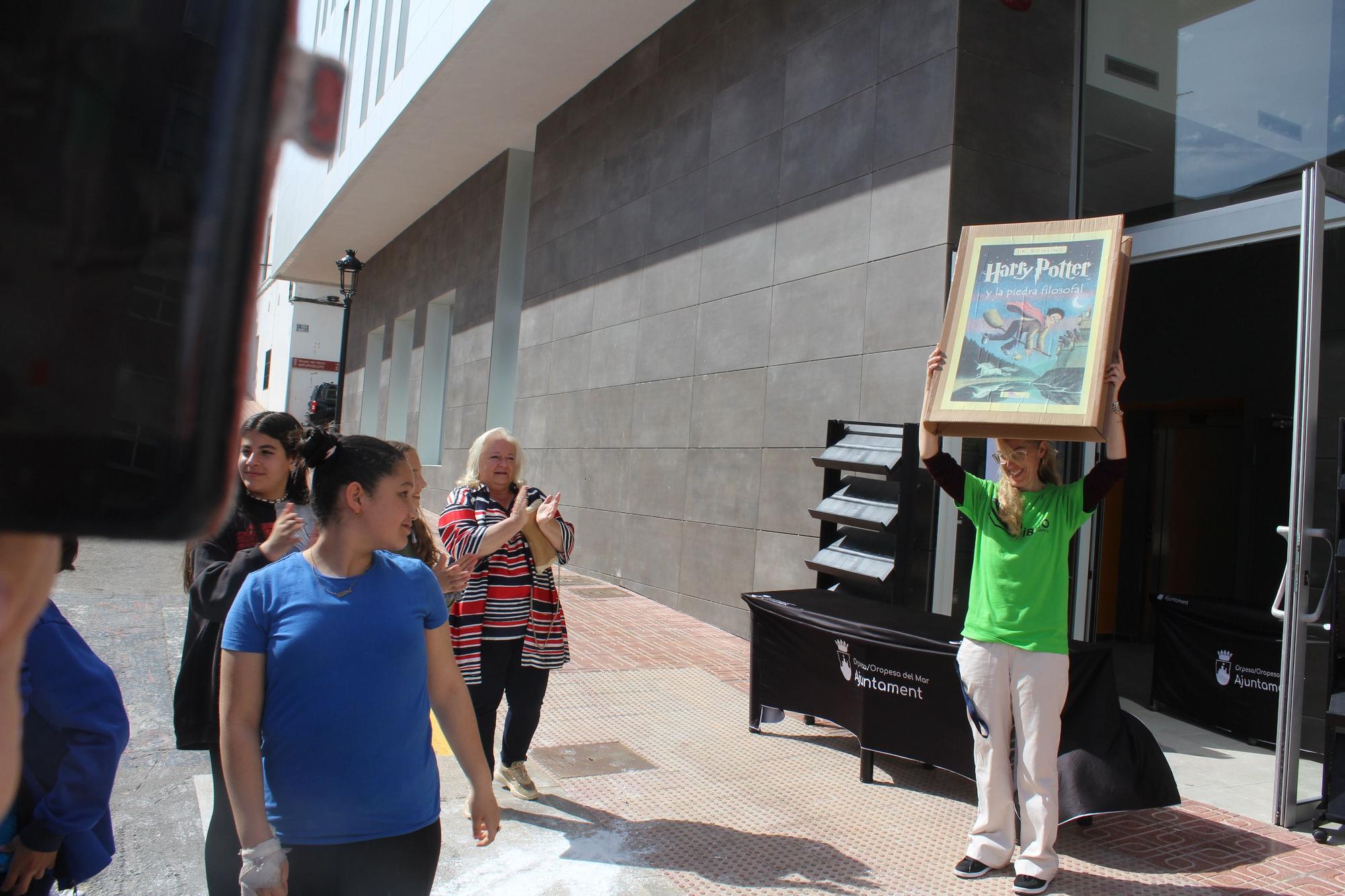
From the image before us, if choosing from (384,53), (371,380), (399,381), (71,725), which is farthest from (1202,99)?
Result: (371,380)

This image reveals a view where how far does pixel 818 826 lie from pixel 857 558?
2.33m

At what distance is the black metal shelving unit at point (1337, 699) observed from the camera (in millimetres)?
4879

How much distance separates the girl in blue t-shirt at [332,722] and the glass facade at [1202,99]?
6300 mm

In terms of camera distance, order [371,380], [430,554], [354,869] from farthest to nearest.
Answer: [371,380] → [430,554] → [354,869]

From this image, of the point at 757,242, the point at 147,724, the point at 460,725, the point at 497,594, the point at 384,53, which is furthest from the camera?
the point at 384,53

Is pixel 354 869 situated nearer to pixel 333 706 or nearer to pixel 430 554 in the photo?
pixel 333 706

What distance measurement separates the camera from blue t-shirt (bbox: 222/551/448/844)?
2373 mm

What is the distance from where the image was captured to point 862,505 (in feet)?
22.2

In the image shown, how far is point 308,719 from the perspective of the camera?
7.79 feet

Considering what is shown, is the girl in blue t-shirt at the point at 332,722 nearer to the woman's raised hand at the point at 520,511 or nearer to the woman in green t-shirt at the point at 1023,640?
the woman's raised hand at the point at 520,511

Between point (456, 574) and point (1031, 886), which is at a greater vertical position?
point (456, 574)

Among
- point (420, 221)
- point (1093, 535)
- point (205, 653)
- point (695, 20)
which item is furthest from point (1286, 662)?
point (420, 221)

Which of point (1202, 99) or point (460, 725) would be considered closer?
point (460, 725)

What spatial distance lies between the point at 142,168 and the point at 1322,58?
291 inches
